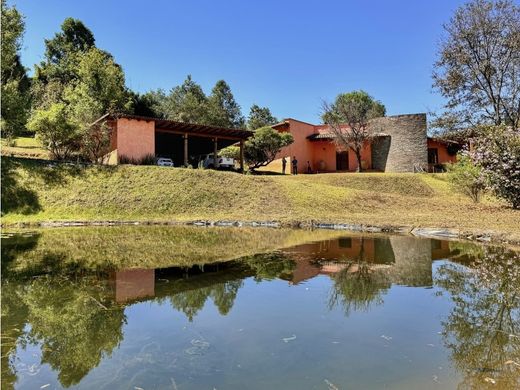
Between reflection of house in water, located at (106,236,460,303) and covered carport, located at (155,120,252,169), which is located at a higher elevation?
covered carport, located at (155,120,252,169)

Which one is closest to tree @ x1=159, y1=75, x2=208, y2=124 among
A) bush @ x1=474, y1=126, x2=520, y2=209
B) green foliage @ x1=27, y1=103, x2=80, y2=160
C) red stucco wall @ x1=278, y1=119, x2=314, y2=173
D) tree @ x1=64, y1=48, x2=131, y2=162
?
tree @ x1=64, y1=48, x2=131, y2=162

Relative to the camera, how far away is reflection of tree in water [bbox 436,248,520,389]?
149 inches

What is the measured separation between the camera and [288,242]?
1214cm

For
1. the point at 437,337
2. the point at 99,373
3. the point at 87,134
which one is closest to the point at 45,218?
the point at 87,134

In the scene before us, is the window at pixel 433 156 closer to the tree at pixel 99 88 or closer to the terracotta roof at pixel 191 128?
the terracotta roof at pixel 191 128

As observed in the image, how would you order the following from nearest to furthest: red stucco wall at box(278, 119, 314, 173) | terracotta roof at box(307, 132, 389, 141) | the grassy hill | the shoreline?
the shoreline
the grassy hill
terracotta roof at box(307, 132, 389, 141)
red stucco wall at box(278, 119, 314, 173)

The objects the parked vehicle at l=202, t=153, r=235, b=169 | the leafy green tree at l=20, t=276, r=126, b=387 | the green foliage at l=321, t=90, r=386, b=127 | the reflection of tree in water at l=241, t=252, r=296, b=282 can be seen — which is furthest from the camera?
the green foliage at l=321, t=90, r=386, b=127

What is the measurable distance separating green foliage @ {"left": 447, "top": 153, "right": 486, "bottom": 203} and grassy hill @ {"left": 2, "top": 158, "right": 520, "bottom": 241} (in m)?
0.73

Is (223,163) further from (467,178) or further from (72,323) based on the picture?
(72,323)

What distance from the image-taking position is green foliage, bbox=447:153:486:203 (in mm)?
19000

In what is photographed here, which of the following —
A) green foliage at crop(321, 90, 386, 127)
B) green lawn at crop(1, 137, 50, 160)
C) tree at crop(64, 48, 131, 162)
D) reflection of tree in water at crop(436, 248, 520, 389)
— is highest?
tree at crop(64, 48, 131, 162)

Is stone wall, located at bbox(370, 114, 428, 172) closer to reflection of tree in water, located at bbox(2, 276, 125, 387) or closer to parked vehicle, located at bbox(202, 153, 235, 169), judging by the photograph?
parked vehicle, located at bbox(202, 153, 235, 169)

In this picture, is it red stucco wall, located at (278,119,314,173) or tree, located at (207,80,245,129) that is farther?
tree, located at (207,80,245,129)

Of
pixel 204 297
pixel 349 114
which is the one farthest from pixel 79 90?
pixel 204 297
